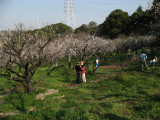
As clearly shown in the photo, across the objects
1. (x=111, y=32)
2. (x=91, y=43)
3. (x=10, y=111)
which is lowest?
(x=10, y=111)

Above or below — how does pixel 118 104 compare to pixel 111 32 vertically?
A: below

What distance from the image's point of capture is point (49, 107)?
5.71 meters

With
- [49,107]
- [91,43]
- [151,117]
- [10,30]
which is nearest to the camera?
[151,117]

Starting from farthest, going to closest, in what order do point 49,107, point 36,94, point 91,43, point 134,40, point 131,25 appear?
point 131,25, point 134,40, point 91,43, point 36,94, point 49,107

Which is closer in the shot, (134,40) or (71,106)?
(71,106)

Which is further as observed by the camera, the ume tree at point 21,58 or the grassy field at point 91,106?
the ume tree at point 21,58

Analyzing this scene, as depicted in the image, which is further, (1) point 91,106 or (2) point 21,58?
(2) point 21,58

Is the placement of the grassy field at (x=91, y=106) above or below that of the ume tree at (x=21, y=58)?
below

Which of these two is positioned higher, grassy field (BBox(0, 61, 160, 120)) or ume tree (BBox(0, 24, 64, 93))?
ume tree (BBox(0, 24, 64, 93))

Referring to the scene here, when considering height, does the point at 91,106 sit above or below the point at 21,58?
below

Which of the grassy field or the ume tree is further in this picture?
the ume tree

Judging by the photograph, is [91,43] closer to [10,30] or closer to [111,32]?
[10,30]

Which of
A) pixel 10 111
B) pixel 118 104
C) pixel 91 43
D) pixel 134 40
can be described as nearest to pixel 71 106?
pixel 118 104

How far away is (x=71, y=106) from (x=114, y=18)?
4351cm
